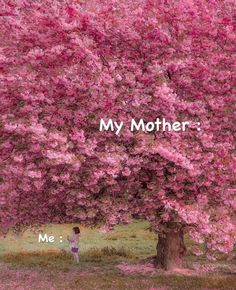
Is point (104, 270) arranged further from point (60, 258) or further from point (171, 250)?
point (60, 258)

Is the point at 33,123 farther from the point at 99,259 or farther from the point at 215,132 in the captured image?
the point at 99,259

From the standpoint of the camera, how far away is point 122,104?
15.1 m

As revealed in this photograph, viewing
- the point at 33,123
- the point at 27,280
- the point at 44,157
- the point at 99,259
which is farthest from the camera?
the point at 99,259

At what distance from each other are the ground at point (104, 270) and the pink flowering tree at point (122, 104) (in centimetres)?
232

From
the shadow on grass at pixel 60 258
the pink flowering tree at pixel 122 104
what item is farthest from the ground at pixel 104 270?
the pink flowering tree at pixel 122 104

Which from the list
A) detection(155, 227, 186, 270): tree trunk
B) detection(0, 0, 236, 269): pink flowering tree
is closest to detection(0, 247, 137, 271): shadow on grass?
detection(155, 227, 186, 270): tree trunk

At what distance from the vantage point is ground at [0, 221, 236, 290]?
58.0 feet

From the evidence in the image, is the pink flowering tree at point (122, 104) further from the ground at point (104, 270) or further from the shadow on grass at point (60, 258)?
the shadow on grass at point (60, 258)

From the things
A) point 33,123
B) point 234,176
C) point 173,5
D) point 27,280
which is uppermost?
point 173,5

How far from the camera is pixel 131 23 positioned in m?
15.1

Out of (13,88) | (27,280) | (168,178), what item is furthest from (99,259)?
(13,88)

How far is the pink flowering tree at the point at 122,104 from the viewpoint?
48.2ft

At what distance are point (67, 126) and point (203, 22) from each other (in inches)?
Answer: 192

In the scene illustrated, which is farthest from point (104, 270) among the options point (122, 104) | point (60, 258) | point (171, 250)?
point (122, 104)
